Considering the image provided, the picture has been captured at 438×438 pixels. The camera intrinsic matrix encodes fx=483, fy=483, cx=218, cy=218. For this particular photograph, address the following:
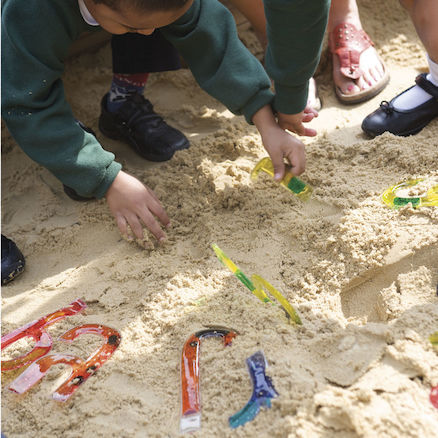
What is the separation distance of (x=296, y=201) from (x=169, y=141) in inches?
21.7

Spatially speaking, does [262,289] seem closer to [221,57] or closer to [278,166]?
[278,166]

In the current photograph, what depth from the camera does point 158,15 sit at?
1.11m

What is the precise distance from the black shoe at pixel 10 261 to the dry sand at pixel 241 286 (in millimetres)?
29

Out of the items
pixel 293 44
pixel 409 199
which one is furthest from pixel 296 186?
pixel 293 44

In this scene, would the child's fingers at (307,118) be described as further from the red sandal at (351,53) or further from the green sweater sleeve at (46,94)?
the green sweater sleeve at (46,94)

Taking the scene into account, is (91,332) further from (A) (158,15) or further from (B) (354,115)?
(B) (354,115)

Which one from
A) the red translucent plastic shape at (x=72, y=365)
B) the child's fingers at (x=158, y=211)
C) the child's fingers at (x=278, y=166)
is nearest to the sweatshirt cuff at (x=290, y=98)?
the child's fingers at (x=278, y=166)

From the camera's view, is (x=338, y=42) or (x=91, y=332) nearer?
(x=91, y=332)

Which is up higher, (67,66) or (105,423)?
(67,66)

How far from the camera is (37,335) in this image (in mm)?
1177

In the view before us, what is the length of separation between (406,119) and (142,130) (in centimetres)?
91

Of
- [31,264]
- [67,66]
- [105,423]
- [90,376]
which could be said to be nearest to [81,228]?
[31,264]

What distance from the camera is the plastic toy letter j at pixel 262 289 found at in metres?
1.10

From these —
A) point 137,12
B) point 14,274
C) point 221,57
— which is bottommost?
point 14,274
